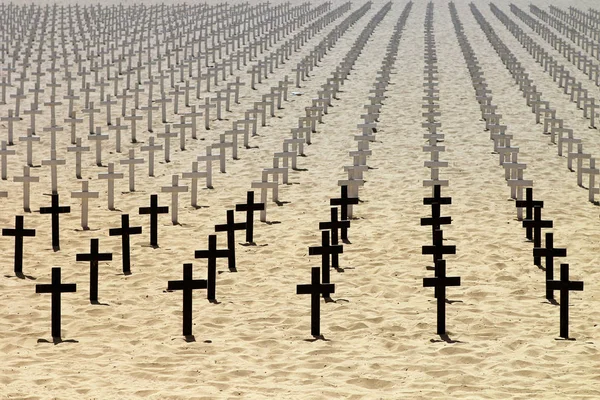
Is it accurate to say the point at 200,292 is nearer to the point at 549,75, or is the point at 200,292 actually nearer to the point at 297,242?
the point at 297,242

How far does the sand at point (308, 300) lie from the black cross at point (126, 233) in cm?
18

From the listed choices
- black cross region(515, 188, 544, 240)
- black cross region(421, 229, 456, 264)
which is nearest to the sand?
black cross region(515, 188, 544, 240)

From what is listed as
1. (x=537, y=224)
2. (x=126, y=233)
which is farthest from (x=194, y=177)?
(x=537, y=224)

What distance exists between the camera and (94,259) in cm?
1115

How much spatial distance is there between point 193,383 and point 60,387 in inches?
42.0

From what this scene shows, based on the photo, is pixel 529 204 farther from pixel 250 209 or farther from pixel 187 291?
pixel 187 291

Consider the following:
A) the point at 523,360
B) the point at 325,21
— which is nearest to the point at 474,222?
the point at 523,360

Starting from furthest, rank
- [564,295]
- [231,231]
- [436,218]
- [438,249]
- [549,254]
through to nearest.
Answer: [436,218] → [231,231] → [438,249] → [549,254] → [564,295]

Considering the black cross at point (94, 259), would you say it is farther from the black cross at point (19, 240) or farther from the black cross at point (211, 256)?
the black cross at point (19, 240)

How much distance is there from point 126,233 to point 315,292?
134 inches

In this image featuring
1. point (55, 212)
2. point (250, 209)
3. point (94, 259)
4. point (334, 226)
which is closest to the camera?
point (94, 259)

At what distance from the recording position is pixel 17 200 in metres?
17.0

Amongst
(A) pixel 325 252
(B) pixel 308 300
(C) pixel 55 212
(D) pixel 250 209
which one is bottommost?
(B) pixel 308 300

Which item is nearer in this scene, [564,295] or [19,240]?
[564,295]
